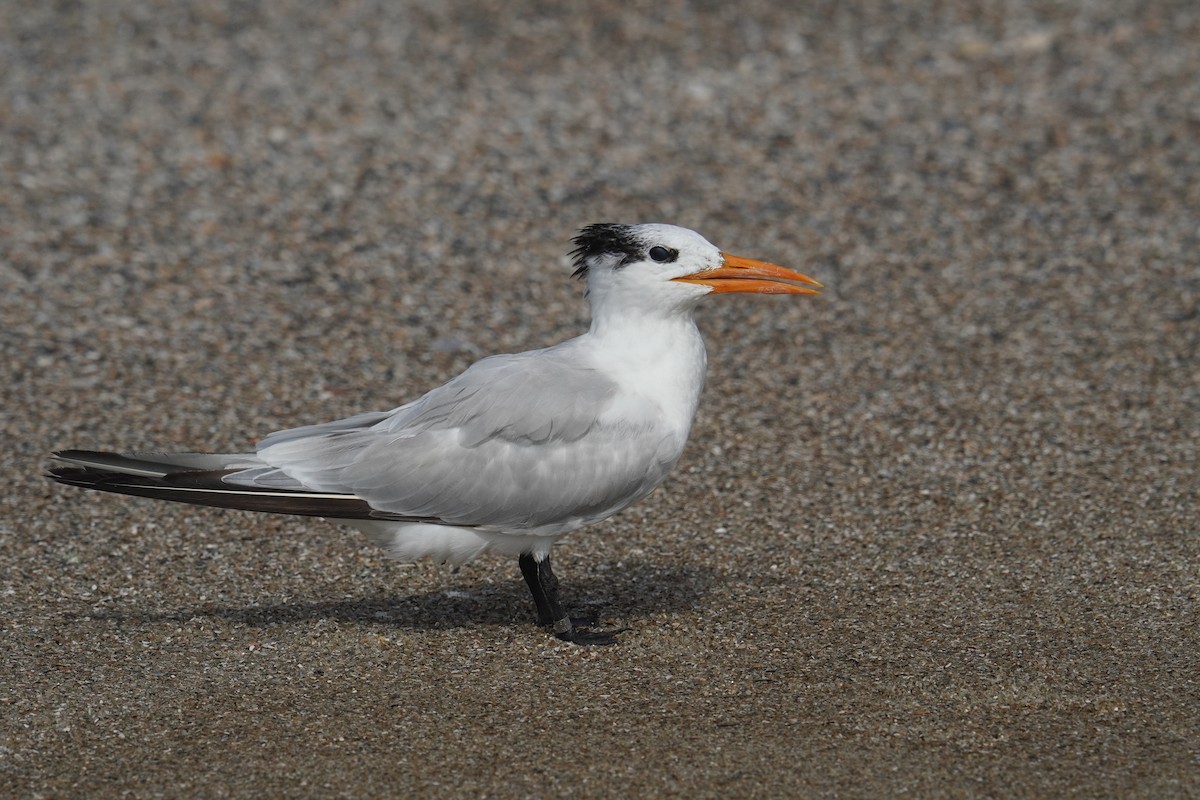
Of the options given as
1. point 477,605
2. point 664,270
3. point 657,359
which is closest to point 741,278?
point 664,270

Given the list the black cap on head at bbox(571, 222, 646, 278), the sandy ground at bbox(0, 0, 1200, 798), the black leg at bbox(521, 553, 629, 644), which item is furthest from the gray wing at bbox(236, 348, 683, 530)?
the sandy ground at bbox(0, 0, 1200, 798)

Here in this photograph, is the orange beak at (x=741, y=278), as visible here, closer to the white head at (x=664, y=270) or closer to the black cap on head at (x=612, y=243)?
the white head at (x=664, y=270)

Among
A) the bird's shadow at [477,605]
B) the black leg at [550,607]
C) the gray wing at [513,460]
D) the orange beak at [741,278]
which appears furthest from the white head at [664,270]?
the bird's shadow at [477,605]

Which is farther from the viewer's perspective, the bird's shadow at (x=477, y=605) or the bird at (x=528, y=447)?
the bird's shadow at (x=477, y=605)

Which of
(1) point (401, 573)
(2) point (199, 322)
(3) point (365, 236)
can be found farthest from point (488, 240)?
(1) point (401, 573)

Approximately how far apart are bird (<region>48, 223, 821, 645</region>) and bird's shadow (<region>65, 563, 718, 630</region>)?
317mm

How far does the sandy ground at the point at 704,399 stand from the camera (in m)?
4.29

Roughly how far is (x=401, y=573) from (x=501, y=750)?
135 centimetres

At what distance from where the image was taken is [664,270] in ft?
15.6

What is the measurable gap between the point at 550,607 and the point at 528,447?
0.57m

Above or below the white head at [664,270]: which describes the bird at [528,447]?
below

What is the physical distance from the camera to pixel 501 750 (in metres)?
4.19

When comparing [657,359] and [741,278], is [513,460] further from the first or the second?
[741,278]

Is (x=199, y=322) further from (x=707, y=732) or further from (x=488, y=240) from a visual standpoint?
(x=707, y=732)
